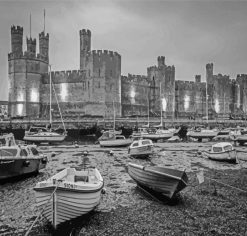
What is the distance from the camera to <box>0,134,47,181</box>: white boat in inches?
422

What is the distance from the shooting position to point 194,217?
23.5 ft

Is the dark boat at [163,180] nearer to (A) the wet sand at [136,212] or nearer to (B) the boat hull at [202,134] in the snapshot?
(A) the wet sand at [136,212]

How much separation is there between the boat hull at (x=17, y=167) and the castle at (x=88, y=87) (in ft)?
102

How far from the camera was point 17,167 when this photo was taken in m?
11.1

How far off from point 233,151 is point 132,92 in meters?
39.7

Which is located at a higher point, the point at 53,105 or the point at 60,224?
the point at 53,105

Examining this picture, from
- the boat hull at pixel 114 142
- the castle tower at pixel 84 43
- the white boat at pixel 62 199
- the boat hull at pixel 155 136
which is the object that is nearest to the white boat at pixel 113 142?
the boat hull at pixel 114 142

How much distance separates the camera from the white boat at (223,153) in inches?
621

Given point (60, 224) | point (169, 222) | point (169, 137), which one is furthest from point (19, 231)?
point (169, 137)

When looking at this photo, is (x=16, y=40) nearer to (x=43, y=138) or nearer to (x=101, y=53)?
(x=101, y=53)

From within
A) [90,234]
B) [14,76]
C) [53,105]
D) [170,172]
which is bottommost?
[90,234]

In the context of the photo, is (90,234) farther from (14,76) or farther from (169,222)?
(14,76)

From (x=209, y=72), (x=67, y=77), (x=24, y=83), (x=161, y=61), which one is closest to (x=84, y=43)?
(x=67, y=77)

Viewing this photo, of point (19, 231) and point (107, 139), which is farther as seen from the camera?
point (107, 139)
